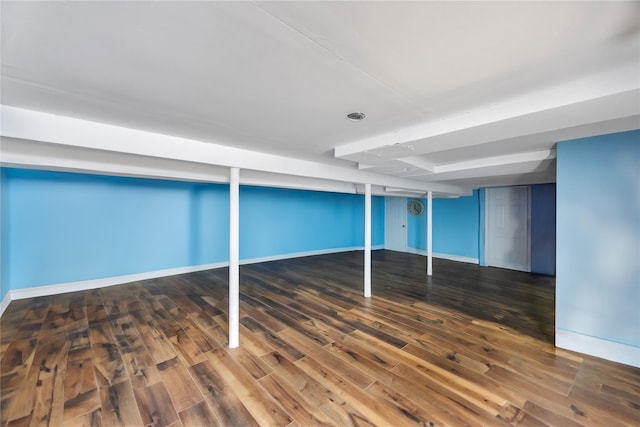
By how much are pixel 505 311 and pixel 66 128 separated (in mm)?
5002

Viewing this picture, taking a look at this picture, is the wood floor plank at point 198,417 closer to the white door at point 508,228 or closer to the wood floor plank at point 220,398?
the wood floor plank at point 220,398

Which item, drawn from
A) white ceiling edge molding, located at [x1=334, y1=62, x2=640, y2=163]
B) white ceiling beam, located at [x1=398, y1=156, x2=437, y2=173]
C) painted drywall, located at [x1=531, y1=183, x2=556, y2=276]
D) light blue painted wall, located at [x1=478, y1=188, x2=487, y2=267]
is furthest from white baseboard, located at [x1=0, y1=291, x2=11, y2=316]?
painted drywall, located at [x1=531, y1=183, x2=556, y2=276]

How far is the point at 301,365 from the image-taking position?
2.27 m

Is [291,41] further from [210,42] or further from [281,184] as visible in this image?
[281,184]

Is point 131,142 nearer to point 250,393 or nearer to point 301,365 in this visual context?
point 250,393

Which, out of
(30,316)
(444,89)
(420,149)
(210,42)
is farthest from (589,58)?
(30,316)

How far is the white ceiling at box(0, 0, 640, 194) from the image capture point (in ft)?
3.11

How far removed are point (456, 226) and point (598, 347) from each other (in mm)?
4937

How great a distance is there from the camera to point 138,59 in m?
1.19

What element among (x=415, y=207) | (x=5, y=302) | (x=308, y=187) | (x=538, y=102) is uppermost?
(x=538, y=102)

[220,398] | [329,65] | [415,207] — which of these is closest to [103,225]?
[220,398]

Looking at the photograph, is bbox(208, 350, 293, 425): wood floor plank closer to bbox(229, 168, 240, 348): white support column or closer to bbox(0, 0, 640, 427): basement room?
bbox(0, 0, 640, 427): basement room

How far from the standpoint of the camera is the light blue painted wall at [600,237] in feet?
7.31

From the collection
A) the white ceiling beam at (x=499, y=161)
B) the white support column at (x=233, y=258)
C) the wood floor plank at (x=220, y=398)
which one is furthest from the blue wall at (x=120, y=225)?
the white ceiling beam at (x=499, y=161)
